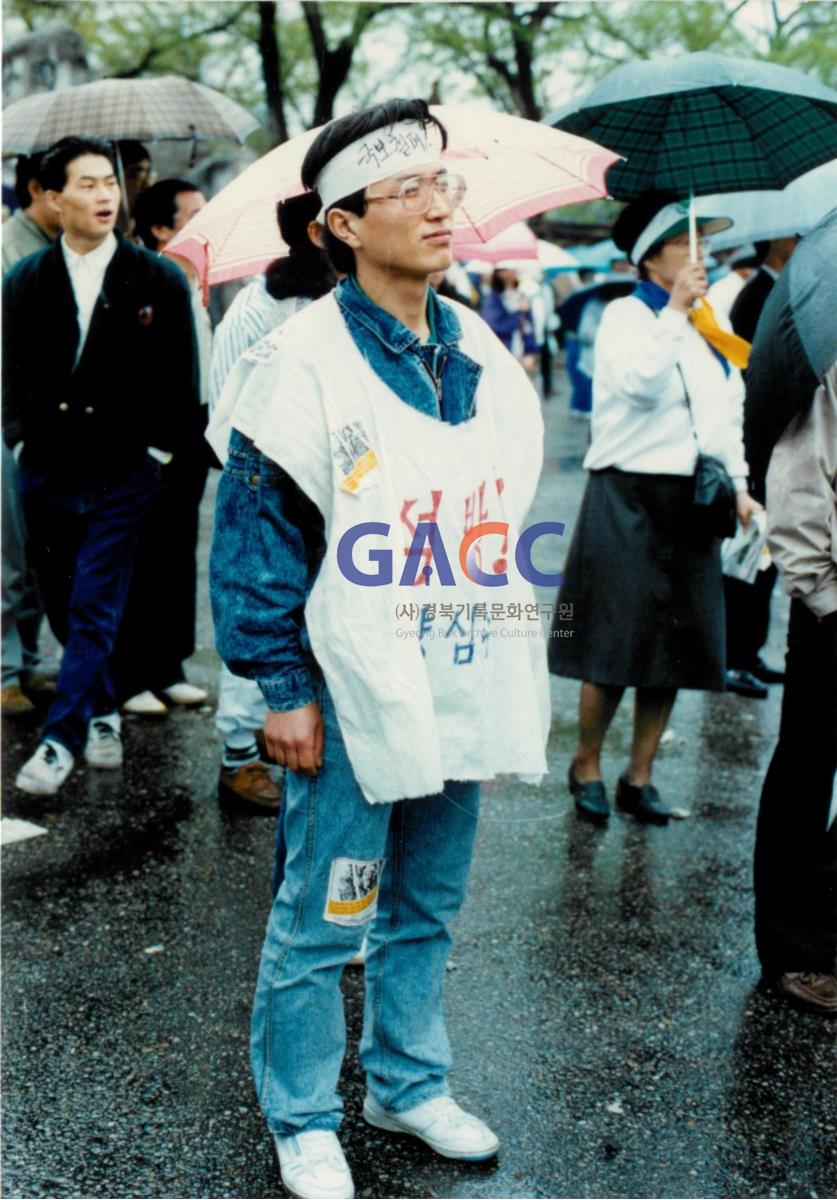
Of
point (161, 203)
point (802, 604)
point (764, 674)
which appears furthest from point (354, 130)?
point (764, 674)

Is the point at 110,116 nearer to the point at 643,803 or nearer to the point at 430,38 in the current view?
the point at 643,803

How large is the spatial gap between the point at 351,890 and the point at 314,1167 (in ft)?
1.66

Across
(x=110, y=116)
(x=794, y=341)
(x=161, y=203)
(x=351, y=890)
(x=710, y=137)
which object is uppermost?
(x=110, y=116)

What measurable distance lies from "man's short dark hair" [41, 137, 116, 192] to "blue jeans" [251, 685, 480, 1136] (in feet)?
9.13

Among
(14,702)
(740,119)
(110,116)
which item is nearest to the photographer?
(740,119)

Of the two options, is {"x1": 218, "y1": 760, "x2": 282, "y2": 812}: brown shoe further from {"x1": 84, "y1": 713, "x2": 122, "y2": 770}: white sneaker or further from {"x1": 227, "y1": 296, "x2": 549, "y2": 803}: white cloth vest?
{"x1": 227, "y1": 296, "x2": 549, "y2": 803}: white cloth vest

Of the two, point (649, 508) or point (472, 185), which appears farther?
point (649, 508)

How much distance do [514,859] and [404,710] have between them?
205 centimetres

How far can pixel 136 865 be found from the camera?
4.13 meters

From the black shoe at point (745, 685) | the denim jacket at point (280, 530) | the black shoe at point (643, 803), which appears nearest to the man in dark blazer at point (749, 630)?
the black shoe at point (745, 685)

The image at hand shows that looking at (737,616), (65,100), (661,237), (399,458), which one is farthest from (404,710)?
(65,100)

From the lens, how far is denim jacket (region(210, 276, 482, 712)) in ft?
7.79

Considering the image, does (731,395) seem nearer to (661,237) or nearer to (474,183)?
(661,237)

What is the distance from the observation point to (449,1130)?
2.69m
